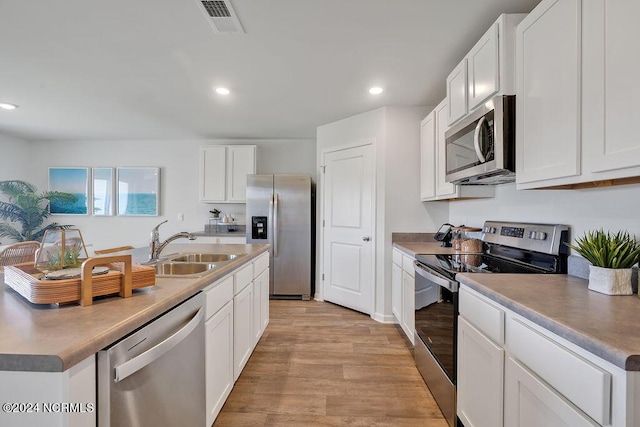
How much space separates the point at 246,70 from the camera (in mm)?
2453

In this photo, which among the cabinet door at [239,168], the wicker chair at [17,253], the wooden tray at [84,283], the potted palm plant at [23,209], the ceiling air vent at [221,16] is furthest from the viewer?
the cabinet door at [239,168]

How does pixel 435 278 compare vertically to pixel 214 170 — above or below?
below

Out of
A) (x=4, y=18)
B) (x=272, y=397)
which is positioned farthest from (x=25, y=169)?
(x=272, y=397)

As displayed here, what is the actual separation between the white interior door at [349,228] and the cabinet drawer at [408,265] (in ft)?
2.26

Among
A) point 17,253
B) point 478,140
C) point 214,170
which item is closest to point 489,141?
point 478,140

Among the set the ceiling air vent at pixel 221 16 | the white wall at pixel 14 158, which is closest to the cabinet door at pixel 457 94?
the ceiling air vent at pixel 221 16

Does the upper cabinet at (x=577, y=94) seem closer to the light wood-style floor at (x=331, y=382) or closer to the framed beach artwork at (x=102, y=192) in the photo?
the light wood-style floor at (x=331, y=382)

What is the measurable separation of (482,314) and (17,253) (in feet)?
11.1

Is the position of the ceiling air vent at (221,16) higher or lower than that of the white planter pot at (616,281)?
higher

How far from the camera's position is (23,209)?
14.5 feet

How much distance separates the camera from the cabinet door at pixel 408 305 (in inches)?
90.4

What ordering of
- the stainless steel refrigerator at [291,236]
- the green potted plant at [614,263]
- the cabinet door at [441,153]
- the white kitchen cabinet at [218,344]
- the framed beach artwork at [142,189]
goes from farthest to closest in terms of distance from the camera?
the framed beach artwork at [142,189] < the stainless steel refrigerator at [291,236] < the cabinet door at [441,153] < the white kitchen cabinet at [218,344] < the green potted plant at [614,263]

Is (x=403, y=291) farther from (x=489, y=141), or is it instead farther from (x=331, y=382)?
(x=489, y=141)

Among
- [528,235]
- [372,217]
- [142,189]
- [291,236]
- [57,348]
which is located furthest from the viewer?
[142,189]
